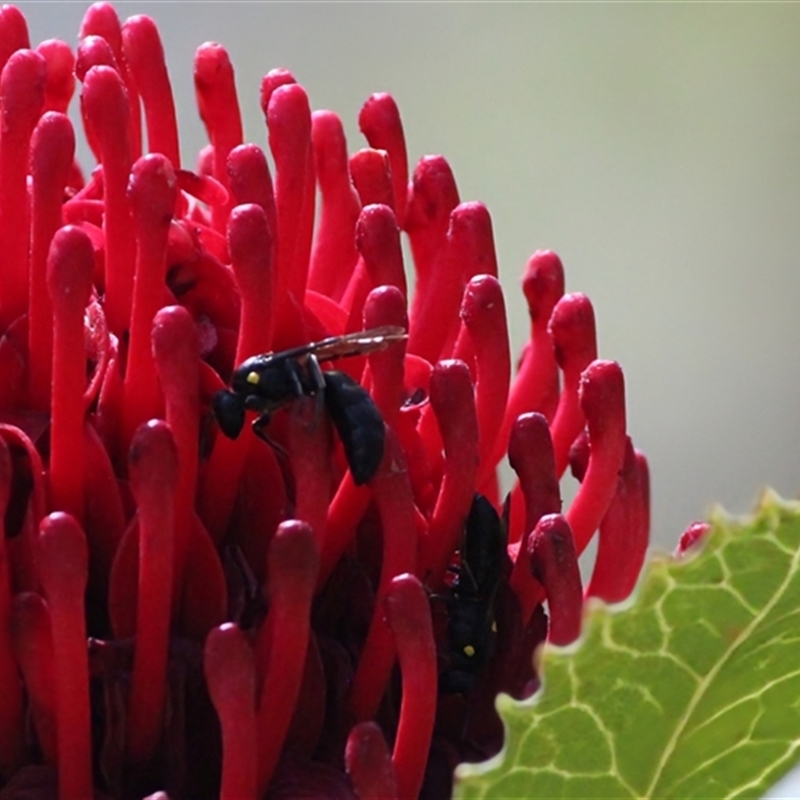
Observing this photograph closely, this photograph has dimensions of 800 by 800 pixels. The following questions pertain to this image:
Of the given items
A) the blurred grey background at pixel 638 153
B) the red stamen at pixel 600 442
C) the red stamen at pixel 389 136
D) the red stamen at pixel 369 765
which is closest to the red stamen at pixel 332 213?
the red stamen at pixel 389 136

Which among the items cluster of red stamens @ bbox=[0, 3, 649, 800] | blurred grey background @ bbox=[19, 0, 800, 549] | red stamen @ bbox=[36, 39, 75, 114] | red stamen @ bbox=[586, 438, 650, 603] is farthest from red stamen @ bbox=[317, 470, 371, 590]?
blurred grey background @ bbox=[19, 0, 800, 549]

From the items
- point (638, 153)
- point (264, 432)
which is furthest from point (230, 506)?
point (638, 153)

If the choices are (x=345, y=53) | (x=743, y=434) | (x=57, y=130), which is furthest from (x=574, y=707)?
(x=743, y=434)

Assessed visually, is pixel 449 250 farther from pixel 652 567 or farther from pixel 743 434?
pixel 743 434

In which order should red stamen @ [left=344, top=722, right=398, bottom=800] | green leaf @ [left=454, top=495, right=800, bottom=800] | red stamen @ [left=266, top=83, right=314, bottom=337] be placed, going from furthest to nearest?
red stamen @ [left=266, top=83, right=314, bottom=337] → red stamen @ [left=344, top=722, right=398, bottom=800] → green leaf @ [left=454, top=495, right=800, bottom=800]

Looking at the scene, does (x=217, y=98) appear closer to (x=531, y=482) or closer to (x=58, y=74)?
(x=58, y=74)

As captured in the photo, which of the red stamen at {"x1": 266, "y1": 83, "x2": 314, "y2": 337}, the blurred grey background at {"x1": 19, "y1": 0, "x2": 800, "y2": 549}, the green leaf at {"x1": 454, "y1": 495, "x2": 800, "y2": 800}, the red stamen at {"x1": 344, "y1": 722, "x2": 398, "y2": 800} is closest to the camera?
the green leaf at {"x1": 454, "y1": 495, "x2": 800, "y2": 800}

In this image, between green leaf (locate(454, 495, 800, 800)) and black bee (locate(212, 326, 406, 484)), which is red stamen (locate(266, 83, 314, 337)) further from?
green leaf (locate(454, 495, 800, 800))

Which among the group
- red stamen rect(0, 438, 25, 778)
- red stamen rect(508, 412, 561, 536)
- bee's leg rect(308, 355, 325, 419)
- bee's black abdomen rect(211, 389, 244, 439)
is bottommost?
red stamen rect(0, 438, 25, 778)

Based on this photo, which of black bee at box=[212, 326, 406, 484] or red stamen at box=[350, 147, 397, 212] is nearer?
black bee at box=[212, 326, 406, 484]
